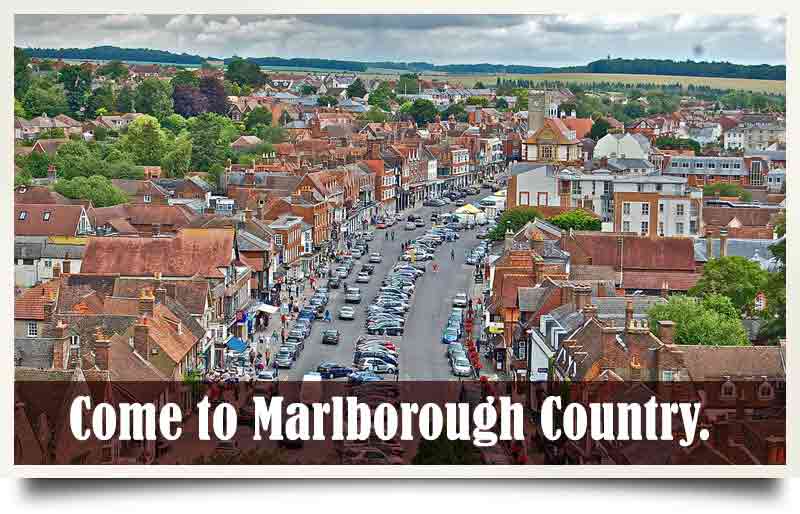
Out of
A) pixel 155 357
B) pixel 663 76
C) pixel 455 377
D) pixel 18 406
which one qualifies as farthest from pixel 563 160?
pixel 18 406

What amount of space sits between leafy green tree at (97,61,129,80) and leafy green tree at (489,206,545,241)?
16.4m

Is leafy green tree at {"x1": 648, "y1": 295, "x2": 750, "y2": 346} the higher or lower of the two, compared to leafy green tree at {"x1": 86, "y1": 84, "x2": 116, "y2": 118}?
lower

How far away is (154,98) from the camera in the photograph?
62219mm

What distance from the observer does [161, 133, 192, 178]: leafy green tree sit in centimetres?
4778

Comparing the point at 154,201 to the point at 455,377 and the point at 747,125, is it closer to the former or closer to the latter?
the point at 455,377

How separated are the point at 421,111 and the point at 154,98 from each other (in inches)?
575

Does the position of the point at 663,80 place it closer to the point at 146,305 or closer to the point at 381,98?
the point at 381,98

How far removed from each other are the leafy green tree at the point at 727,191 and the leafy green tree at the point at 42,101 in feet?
82.3

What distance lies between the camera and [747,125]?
5722cm

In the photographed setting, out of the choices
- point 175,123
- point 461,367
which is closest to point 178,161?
point 175,123

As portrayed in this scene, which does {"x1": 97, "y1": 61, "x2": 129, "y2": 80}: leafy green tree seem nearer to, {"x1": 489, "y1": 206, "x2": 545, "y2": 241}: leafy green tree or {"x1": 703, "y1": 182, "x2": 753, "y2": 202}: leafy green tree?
{"x1": 489, "y1": 206, "x2": 545, "y2": 241}: leafy green tree

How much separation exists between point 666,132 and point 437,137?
10.1 m

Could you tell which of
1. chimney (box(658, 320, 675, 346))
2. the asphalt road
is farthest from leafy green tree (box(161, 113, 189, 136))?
chimney (box(658, 320, 675, 346))

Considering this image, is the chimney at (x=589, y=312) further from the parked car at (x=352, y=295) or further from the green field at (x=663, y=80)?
the green field at (x=663, y=80)
